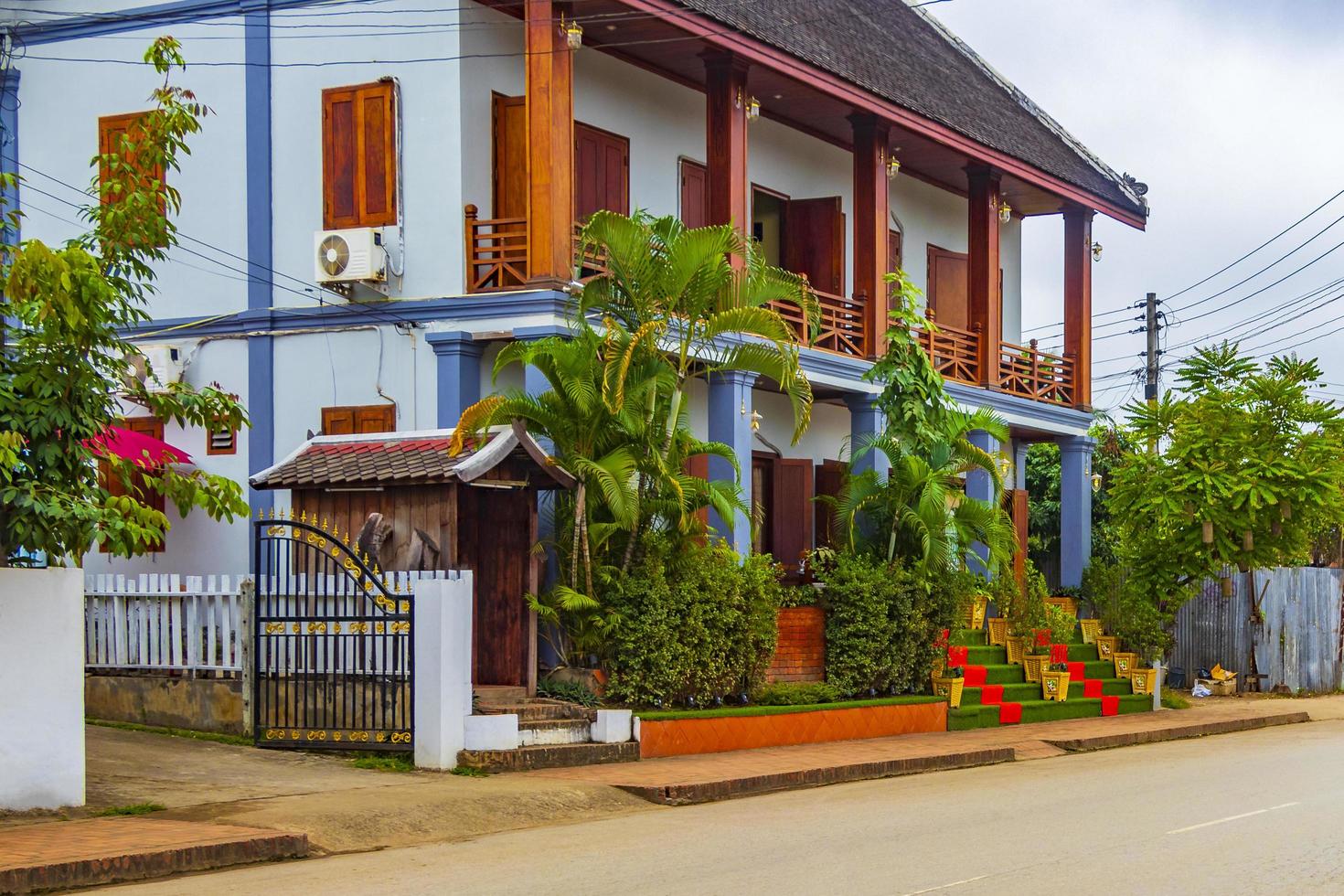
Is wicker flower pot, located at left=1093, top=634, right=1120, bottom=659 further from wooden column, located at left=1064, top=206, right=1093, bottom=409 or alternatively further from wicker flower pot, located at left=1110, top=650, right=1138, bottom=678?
wooden column, located at left=1064, top=206, right=1093, bottom=409

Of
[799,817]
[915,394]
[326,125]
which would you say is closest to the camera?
[799,817]

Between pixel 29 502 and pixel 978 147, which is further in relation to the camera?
pixel 978 147

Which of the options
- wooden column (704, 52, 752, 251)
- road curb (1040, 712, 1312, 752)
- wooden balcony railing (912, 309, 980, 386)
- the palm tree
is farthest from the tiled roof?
road curb (1040, 712, 1312, 752)

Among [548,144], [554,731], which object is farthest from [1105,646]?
[548,144]

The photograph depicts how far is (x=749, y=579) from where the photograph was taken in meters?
16.9

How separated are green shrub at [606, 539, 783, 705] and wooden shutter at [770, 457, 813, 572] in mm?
5934

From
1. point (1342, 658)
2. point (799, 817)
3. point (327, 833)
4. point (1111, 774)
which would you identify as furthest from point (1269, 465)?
point (327, 833)

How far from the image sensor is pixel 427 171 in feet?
58.6

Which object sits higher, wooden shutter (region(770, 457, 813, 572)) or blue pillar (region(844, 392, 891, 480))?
blue pillar (region(844, 392, 891, 480))

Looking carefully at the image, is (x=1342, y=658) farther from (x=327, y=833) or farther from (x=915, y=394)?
(x=327, y=833)

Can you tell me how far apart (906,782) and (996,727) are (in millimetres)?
5331

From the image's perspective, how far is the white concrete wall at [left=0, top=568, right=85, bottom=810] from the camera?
11.1m

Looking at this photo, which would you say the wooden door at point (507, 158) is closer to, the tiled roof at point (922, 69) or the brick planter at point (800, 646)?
the tiled roof at point (922, 69)

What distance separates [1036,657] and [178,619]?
11571 millimetres
